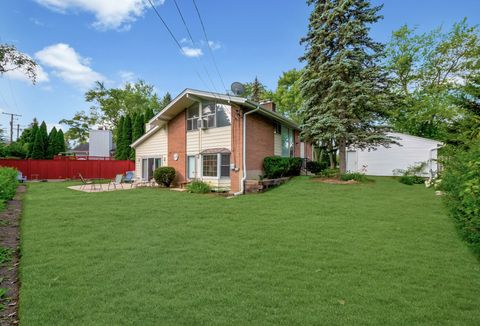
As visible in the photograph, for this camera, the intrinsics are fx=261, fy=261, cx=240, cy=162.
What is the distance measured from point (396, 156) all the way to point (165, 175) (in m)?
17.4

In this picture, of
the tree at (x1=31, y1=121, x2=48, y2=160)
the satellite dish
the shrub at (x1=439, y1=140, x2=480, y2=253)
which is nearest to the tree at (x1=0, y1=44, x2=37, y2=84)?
the satellite dish

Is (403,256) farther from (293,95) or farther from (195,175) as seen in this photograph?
(293,95)

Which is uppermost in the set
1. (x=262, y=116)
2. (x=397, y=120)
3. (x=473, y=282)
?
(x=397, y=120)

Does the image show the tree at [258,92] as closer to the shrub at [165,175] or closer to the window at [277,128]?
the window at [277,128]

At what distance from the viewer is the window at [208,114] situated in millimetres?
14609

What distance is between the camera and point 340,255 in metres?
4.81

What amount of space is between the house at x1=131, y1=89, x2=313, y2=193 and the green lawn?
5526 mm

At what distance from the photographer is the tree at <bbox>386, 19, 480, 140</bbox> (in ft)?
72.6

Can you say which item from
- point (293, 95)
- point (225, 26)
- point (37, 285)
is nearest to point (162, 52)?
point (225, 26)

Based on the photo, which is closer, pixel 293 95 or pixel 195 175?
pixel 195 175

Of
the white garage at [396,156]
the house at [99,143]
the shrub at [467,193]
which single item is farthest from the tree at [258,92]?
the shrub at [467,193]

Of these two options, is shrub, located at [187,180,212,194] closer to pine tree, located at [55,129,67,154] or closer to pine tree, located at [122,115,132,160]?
pine tree, located at [122,115,132,160]

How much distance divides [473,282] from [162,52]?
36.7ft

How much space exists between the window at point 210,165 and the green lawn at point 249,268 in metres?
6.20
